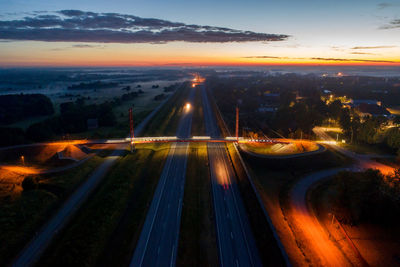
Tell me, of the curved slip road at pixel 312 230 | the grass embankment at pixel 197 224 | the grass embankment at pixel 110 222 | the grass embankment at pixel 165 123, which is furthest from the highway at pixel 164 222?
the grass embankment at pixel 165 123

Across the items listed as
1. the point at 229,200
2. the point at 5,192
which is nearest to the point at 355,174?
the point at 229,200

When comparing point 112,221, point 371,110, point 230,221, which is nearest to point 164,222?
point 112,221

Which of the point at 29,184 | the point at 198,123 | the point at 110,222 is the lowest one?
the point at 110,222

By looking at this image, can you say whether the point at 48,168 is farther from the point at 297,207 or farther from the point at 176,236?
the point at 297,207

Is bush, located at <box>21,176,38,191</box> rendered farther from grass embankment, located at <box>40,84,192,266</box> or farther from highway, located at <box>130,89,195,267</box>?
highway, located at <box>130,89,195,267</box>

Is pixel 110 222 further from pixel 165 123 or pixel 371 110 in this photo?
pixel 371 110

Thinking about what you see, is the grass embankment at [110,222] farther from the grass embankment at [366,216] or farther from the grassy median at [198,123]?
the grassy median at [198,123]

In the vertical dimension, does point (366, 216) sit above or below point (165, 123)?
below
